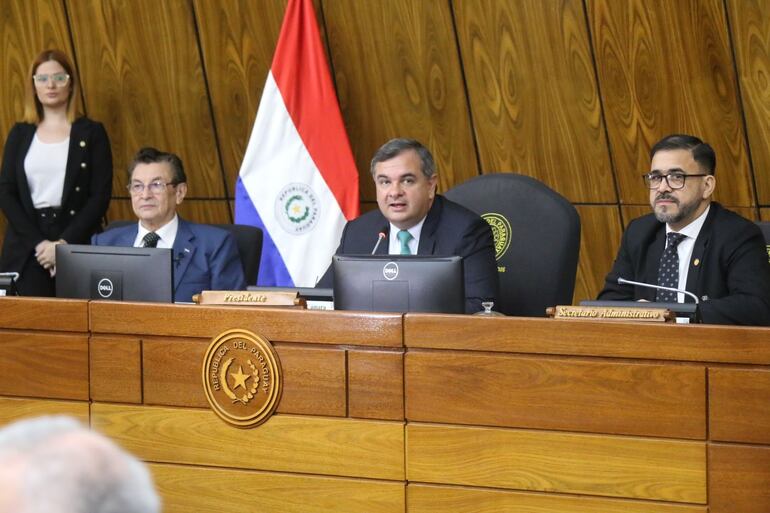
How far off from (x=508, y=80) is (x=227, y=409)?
9.18ft

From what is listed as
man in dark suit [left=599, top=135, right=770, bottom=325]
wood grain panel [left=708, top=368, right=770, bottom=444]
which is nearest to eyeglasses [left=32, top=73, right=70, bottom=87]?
man in dark suit [left=599, top=135, right=770, bottom=325]

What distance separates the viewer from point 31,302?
3254 millimetres

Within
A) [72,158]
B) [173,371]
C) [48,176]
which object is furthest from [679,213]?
[48,176]

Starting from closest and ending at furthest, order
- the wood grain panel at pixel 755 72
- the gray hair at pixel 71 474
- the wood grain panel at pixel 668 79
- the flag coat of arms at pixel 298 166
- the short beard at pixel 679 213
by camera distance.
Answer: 1. the gray hair at pixel 71 474
2. the short beard at pixel 679 213
3. the wood grain panel at pixel 755 72
4. the wood grain panel at pixel 668 79
5. the flag coat of arms at pixel 298 166

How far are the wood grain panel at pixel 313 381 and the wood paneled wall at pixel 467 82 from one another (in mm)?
2634

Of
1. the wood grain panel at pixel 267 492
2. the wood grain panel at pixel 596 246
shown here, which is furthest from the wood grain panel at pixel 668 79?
the wood grain panel at pixel 267 492

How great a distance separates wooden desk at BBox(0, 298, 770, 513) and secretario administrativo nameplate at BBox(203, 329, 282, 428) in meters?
0.03

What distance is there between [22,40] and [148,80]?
2.41 ft

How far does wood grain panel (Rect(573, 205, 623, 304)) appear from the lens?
5316 mm

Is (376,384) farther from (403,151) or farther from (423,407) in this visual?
(403,151)

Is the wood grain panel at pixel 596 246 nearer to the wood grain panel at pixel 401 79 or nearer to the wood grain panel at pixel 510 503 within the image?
the wood grain panel at pixel 401 79

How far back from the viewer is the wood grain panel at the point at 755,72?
15.7 feet

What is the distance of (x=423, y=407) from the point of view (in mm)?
2842

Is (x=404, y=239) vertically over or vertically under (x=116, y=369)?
over
